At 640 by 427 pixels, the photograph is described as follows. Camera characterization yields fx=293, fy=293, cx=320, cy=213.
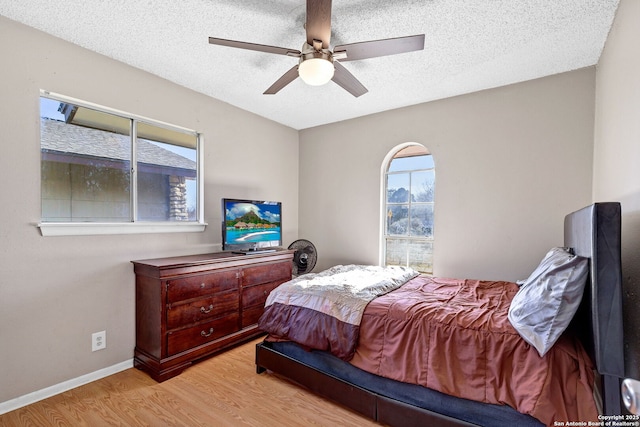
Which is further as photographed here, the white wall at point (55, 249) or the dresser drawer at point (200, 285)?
the dresser drawer at point (200, 285)

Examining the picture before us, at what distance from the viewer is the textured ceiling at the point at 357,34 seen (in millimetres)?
1846

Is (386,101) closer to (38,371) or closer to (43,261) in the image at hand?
(43,261)

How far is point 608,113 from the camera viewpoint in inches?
82.3

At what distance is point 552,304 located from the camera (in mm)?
1369

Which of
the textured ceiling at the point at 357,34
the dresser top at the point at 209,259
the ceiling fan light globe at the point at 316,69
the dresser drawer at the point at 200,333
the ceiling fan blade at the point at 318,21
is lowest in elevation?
the dresser drawer at the point at 200,333

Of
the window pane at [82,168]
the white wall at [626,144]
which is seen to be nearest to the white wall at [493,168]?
the white wall at [626,144]

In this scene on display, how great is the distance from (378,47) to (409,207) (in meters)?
2.21

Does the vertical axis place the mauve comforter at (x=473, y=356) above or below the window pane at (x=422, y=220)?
below

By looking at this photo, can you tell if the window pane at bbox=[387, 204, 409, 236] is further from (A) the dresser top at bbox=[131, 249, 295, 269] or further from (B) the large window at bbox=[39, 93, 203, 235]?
(B) the large window at bbox=[39, 93, 203, 235]

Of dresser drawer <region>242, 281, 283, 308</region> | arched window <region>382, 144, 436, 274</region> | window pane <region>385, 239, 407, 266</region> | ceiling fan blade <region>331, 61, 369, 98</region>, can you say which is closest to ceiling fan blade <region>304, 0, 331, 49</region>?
ceiling fan blade <region>331, 61, 369, 98</region>

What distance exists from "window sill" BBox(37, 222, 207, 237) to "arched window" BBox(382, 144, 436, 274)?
7.39 feet

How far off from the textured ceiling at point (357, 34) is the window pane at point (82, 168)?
62 centimetres

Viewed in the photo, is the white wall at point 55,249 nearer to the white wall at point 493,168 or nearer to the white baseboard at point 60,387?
the white baseboard at point 60,387

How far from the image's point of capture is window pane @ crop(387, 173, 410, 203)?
145 inches
